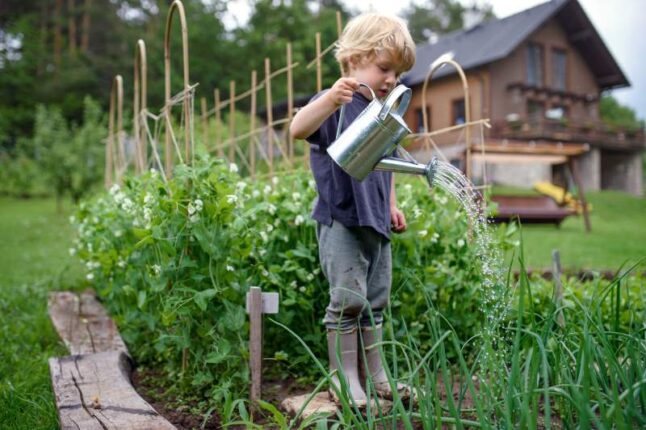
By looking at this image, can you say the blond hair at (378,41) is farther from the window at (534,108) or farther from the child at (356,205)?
the window at (534,108)

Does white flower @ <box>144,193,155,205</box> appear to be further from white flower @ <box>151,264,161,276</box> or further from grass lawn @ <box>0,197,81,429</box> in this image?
grass lawn @ <box>0,197,81,429</box>

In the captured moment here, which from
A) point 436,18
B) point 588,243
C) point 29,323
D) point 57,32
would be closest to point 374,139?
point 29,323

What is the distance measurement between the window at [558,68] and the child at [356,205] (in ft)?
61.0

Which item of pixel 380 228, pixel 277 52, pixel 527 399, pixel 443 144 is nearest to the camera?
pixel 527 399

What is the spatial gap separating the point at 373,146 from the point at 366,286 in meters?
0.53

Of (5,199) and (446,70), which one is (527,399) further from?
(446,70)

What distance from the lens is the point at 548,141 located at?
1684 cm

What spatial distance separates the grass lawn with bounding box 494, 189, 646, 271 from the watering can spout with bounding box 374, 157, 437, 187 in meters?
1.66

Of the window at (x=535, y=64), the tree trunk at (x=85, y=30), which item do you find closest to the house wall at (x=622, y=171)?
the window at (x=535, y=64)

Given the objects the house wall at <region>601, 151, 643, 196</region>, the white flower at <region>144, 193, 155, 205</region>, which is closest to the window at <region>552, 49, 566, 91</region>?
the house wall at <region>601, 151, 643, 196</region>

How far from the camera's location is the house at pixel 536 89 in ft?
55.1

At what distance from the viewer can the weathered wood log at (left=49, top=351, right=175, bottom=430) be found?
1617 millimetres

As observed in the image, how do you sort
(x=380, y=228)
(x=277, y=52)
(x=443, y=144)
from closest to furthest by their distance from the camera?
(x=380, y=228)
(x=443, y=144)
(x=277, y=52)

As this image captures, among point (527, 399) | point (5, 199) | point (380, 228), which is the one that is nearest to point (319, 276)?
point (380, 228)
